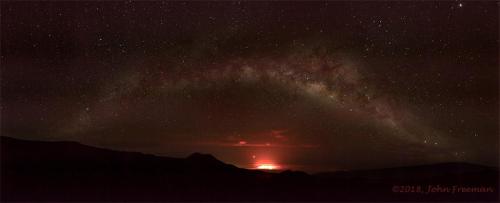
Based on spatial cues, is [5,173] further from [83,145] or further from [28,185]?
[83,145]

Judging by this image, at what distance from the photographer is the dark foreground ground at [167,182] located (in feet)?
113

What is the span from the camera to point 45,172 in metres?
43.9

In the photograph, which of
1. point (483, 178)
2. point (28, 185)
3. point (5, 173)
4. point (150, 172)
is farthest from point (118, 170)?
point (483, 178)

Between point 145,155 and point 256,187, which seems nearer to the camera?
point 256,187

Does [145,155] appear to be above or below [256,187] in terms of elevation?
above

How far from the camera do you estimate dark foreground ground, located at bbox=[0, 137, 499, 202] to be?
34.5m

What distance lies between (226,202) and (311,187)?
45.7 feet

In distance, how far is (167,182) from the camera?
44.3 metres

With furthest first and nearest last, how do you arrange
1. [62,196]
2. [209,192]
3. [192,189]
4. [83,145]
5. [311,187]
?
[83,145] < [311,187] < [192,189] < [209,192] < [62,196]

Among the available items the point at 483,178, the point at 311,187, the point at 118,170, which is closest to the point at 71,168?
the point at 118,170

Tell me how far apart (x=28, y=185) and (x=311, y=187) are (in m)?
22.6

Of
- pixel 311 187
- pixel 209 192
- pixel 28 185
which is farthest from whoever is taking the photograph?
pixel 311 187

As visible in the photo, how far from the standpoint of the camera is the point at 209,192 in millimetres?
37312

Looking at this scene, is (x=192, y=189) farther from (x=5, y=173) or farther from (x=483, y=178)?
(x=483, y=178)
